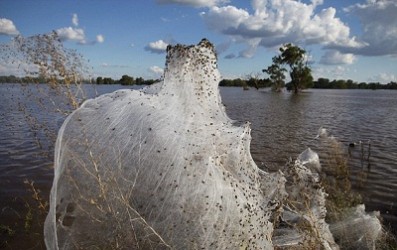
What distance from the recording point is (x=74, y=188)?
351 centimetres

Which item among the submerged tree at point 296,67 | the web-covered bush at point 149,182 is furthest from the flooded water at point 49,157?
the submerged tree at point 296,67

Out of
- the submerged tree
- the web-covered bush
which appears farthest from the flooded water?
the submerged tree

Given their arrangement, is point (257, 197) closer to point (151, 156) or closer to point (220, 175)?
point (220, 175)

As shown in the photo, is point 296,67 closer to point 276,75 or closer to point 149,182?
point 276,75

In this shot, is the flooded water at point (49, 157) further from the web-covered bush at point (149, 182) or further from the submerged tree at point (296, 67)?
the submerged tree at point (296, 67)

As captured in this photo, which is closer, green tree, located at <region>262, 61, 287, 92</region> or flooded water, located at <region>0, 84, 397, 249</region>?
flooded water, located at <region>0, 84, 397, 249</region>

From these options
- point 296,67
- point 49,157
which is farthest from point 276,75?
point 49,157

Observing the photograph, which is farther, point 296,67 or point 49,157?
point 296,67

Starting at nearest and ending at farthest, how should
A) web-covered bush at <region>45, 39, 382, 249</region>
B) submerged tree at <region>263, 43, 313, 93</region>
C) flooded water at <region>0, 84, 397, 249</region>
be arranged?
web-covered bush at <region>45, 39, 382, 249</region> < flooded water at <region>0, 84, 397, 249</region> < submerged tree at <region>263, 43, 313, 93</region>

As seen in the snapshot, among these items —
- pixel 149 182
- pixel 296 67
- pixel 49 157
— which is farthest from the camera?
pixel 296 67

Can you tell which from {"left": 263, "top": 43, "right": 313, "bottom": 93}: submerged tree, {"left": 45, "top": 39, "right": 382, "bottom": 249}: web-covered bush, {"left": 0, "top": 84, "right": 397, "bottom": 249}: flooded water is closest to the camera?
{"left": 45, "top": 39, "right": 382, "bottom": 249}: web-covered bush

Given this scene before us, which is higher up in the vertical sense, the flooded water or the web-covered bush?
the web-covered bush

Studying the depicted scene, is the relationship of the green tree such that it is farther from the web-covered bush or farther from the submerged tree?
the web-covered bush

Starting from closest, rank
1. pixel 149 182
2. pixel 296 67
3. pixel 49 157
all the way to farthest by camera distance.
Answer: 1. pixel 149 182
2. pixel 49 157
3. pixel 296 67
